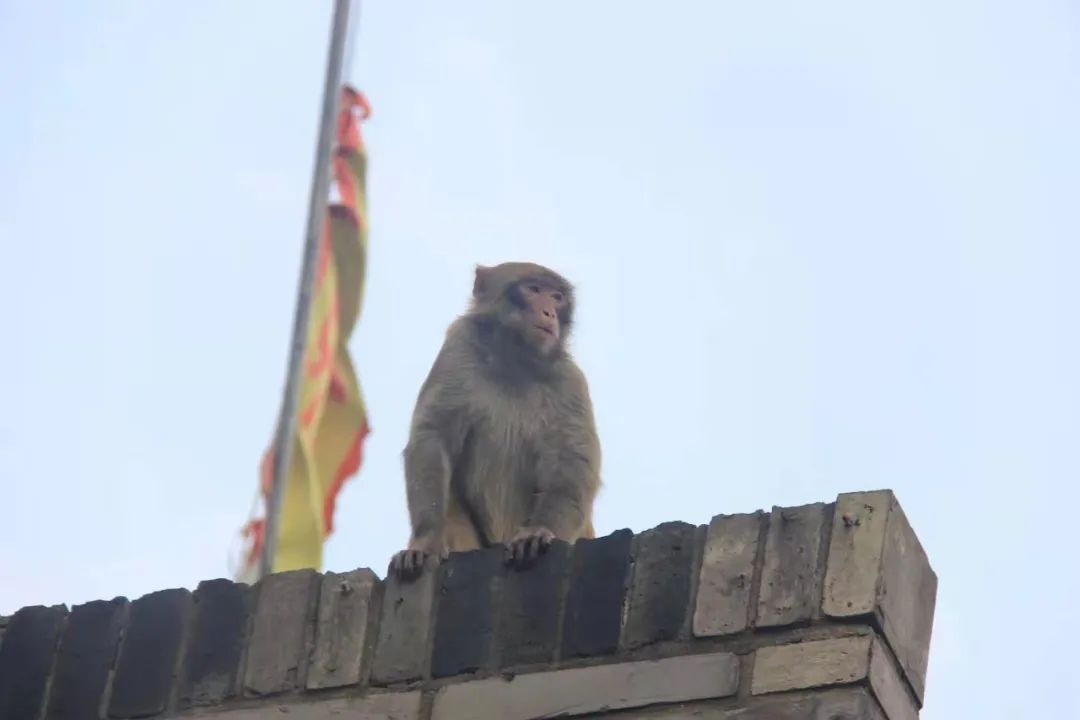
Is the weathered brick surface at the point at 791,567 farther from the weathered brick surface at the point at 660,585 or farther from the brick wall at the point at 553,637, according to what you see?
the weathered brick surface at the point at 660,585

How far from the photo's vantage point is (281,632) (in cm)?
721

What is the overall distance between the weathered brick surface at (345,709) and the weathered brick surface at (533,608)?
0.28 meters

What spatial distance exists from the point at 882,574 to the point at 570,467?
3699 mm

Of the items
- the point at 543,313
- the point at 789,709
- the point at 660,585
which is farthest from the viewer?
the point at 543,313

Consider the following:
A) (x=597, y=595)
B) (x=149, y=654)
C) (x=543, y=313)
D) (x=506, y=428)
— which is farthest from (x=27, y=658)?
(x=543, y=313)

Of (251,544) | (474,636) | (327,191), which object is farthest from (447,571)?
(327,191)

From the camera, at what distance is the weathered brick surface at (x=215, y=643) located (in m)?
7.17

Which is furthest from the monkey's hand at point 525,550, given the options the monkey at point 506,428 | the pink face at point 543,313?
the pink face at point 543,313

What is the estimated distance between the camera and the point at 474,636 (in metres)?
6.98

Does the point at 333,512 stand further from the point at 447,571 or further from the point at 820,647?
the point at 820,647

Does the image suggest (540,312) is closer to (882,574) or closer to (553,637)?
(553,637)

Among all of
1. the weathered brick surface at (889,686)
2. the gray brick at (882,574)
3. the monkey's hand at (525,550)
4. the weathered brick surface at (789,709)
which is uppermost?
the monkey's hand at (525,550)

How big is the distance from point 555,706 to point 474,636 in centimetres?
37

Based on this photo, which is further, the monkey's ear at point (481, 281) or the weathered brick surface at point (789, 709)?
the monkey's ear at point (481, 281)
